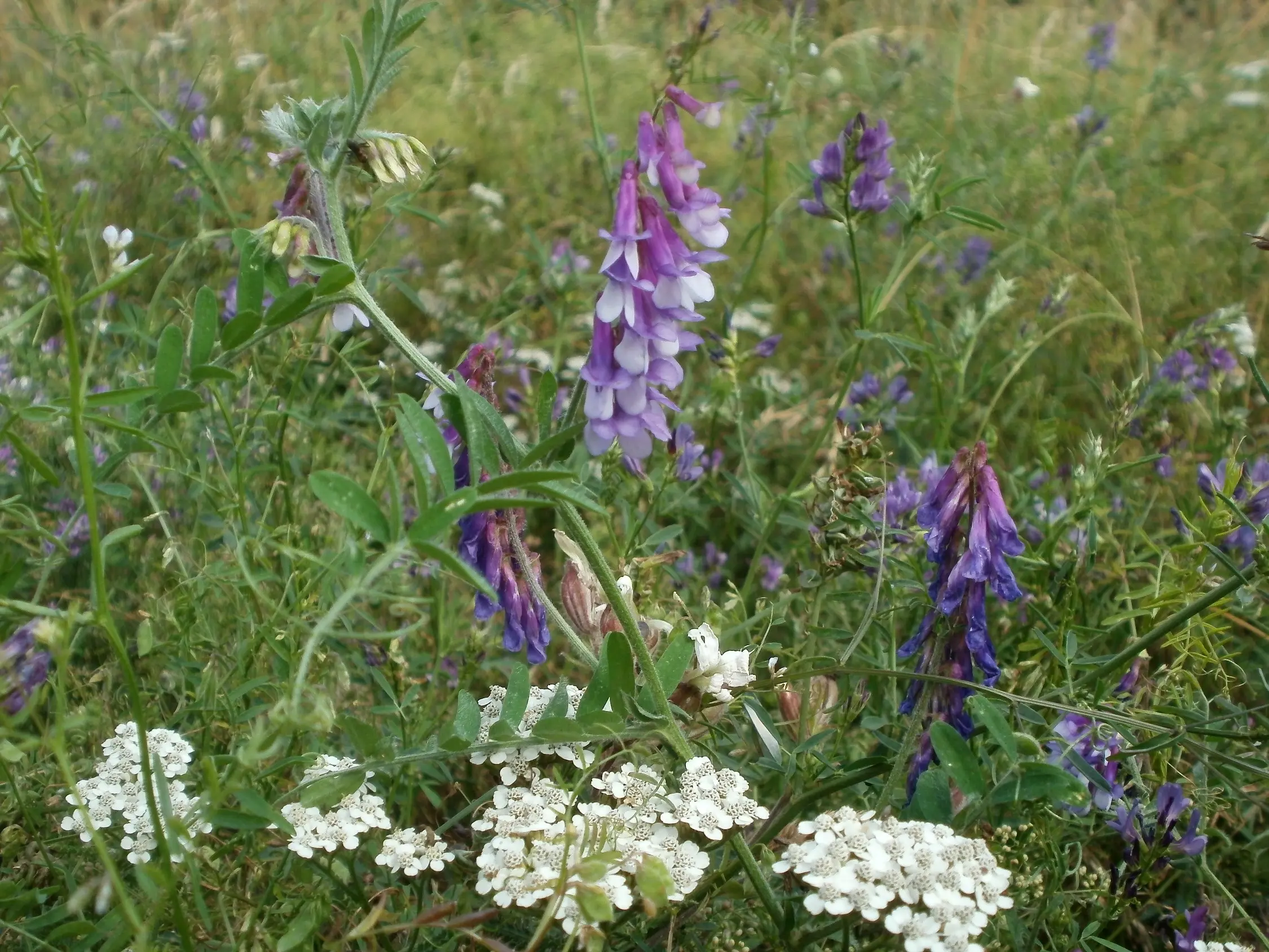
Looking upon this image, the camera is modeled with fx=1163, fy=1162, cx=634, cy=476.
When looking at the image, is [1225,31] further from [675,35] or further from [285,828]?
[285,828]

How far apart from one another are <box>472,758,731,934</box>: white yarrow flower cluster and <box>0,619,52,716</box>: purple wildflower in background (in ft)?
1.78

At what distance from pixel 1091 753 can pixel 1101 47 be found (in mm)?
4100

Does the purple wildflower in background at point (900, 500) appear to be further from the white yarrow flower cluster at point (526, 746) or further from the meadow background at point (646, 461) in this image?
the white yarrow flower cluster at point (526, 746)

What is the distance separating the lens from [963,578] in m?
1.46

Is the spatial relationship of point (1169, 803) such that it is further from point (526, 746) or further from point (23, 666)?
point (23, 666)

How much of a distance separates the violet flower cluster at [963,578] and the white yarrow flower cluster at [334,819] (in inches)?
26.4

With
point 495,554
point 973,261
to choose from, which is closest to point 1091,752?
point 495,554

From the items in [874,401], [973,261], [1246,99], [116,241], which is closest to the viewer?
[116,241]

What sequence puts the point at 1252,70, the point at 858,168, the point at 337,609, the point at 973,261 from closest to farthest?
the point at 337,609, the point at 858,168, the point at 973,261, the point at 1252,70

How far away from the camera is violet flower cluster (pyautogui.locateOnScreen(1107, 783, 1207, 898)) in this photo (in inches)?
59.2

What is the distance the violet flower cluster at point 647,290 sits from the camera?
1.28m

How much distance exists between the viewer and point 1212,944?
137 centimetres

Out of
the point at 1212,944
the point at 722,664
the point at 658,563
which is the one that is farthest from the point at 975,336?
the point at 1212,944

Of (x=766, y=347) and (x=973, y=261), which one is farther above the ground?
(x=766, y=347)
